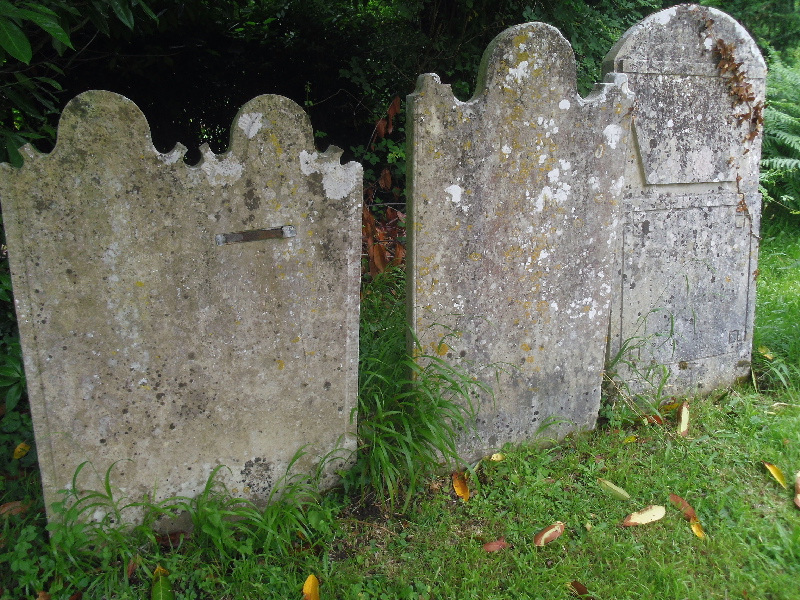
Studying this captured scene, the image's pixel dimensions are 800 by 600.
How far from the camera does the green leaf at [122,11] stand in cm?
232

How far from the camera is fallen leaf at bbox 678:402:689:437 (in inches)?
121

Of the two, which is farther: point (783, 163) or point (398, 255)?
point (783, 163)

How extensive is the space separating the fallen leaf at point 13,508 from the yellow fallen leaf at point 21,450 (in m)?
0.27

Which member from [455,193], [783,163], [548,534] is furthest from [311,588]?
[783,163]

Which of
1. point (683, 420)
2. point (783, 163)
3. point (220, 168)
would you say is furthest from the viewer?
→ point (783, 163)

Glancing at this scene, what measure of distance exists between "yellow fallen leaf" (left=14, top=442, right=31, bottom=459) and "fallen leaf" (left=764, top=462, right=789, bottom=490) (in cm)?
332


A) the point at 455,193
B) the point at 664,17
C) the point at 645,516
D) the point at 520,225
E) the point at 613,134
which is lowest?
the point at 645,516

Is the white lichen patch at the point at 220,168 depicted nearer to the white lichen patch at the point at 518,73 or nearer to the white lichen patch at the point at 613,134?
the white lichen patch at the point at 518,73

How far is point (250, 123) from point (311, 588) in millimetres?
1700

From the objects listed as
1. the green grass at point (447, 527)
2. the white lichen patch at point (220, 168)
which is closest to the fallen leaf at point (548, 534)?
the green grass at point (447, 527)

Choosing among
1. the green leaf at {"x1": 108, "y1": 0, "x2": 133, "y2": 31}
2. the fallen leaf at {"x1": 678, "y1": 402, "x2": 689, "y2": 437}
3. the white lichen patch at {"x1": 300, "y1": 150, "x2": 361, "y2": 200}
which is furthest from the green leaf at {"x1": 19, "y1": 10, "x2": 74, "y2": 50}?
the fallen leaf at {"x1": 678, "y1": 402, "x2": 689, "y2": 437}

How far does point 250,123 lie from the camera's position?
2.27 meters

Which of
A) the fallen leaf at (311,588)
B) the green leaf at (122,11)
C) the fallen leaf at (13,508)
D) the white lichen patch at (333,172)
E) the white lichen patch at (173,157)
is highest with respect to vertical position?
the green leaf at (122,11)

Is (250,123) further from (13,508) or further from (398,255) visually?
(398,255)
